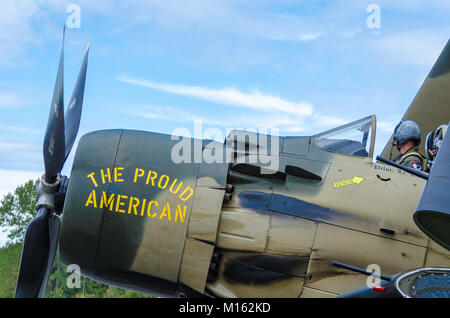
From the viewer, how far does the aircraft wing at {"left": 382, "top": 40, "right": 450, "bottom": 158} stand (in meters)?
8.37

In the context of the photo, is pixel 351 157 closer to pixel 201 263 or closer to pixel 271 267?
pixel 271 267

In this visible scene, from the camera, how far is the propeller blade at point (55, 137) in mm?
5676

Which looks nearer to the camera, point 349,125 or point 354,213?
point 354,213

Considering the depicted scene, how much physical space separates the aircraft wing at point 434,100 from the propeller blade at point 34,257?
5.48 m

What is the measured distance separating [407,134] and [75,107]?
4.04 meters

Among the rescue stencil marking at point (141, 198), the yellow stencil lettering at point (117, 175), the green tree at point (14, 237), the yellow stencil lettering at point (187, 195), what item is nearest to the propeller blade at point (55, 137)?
the rescue stencil marking at point (141, 198)

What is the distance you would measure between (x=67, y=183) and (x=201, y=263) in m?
1.73

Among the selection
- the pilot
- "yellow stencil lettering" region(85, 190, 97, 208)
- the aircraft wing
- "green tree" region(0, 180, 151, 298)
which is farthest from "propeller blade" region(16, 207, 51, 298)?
"green tree" region(0, 180, 151, 298)

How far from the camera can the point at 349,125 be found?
6270 millimetres

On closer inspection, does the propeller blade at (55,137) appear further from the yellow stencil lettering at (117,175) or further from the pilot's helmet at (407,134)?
the pilot's helmet at (407,134)

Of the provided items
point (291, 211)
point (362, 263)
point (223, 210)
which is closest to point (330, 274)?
point (362, 263)

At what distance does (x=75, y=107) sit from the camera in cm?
672
